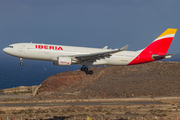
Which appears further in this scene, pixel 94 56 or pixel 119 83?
pixel 119 83

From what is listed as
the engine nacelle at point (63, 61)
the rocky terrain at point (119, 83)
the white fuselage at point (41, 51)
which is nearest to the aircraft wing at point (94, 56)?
the white fuselage at point (41, 51)

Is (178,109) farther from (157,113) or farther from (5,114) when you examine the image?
(5,114)

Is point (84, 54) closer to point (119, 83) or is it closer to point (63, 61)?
point (63, 61)

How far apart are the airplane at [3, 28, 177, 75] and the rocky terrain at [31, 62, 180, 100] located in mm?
21405

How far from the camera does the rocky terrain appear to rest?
66000 mm

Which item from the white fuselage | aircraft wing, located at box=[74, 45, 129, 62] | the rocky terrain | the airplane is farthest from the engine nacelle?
the rocky terrain

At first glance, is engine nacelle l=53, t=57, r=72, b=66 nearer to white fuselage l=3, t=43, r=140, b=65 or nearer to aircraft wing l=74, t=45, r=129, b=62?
white fuselage l=3, t=43, r=140, b=65

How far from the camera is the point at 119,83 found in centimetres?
7450

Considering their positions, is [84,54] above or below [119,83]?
above

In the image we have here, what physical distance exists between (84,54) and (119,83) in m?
36.1

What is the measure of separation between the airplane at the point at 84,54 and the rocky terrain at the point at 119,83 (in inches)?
843

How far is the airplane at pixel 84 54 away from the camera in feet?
130

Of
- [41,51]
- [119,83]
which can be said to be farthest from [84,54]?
[119,83]

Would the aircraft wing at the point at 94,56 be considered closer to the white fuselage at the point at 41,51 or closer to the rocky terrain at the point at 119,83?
the white fuselage at the point at 41,51
